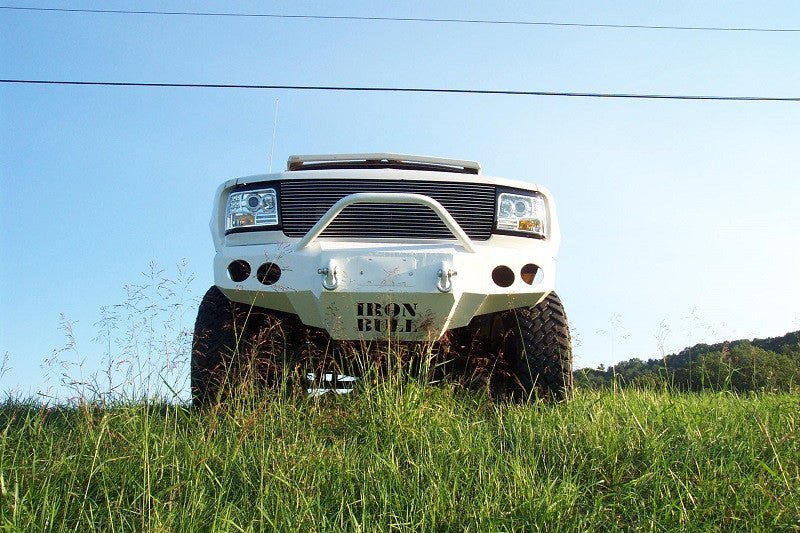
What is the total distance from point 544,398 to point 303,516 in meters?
2.23

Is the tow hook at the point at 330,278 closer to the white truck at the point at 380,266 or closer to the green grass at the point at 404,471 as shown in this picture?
the white truck at the point at 380,266

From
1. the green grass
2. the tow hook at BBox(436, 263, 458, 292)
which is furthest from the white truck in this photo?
the green grass

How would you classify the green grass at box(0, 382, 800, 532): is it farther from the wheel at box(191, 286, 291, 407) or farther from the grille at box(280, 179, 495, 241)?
the grille at box(280, 179, 495, 241)

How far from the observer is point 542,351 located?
4.50 meters

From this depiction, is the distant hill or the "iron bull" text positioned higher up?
the "iron bull" text

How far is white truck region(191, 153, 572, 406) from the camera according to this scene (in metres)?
3.95

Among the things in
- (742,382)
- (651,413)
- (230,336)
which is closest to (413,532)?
(651,413)

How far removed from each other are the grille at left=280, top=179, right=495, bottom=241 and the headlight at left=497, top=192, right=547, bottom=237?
7 centimetres

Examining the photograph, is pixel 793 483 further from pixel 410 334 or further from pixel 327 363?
pixel 327 363

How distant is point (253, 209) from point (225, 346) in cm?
84

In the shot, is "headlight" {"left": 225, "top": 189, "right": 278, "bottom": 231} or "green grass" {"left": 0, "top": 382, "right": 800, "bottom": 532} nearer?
"green grass" {"left": 0, "top": 382, "right": 800, "bottom": 532}

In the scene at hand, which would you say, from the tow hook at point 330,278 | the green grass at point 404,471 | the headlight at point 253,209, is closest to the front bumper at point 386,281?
the tow hook at point 330,278

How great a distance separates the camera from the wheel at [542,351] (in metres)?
4.48

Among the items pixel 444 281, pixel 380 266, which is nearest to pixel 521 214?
pixel 444 281
